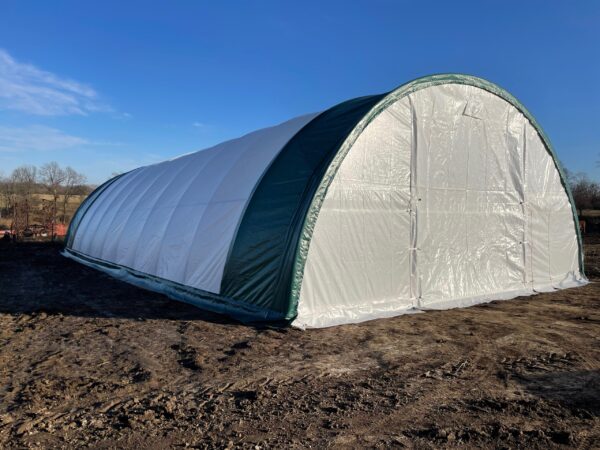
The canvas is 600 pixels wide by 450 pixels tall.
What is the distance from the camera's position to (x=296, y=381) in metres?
5.34

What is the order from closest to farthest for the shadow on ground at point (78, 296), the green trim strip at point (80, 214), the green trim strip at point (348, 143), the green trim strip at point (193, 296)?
the green trim strip at point (348, 143) → the green trim strip at point (193, 296) → the shadow on ground at point (78, 296) → the green trim strip at point (80, 214)

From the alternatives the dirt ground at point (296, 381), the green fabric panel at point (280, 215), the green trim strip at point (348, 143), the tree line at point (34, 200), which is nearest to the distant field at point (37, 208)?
the tree line at point (34, 200)

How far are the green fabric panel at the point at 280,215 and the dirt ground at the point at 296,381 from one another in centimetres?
79

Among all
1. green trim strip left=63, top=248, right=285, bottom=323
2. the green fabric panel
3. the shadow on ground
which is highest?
the green fabric panel

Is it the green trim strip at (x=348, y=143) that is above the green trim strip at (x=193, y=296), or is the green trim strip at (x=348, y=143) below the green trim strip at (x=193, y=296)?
above

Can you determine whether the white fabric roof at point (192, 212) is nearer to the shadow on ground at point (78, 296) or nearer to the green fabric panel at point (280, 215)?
the green fabric panel at point (280, 215)

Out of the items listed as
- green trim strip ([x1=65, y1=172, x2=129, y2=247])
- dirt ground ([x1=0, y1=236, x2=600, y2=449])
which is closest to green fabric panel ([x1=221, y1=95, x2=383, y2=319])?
dirt ground ([x1=0, y1=236, x2=600, y2=449])

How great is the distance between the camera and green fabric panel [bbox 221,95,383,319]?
8.09 meters

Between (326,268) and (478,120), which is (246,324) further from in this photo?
(478,120)

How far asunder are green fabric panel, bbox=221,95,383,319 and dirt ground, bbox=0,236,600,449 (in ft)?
2.58

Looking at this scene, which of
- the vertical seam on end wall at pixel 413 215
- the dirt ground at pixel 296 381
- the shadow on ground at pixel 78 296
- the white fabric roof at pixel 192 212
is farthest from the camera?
the white fabric roof at pixel 192 212

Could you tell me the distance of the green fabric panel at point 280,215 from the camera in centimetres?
809

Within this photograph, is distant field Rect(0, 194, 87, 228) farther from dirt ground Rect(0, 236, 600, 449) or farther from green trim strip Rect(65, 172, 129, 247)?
dirt ground Rect(0, 236, 600, 449)

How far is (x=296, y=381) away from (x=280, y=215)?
3.76m
